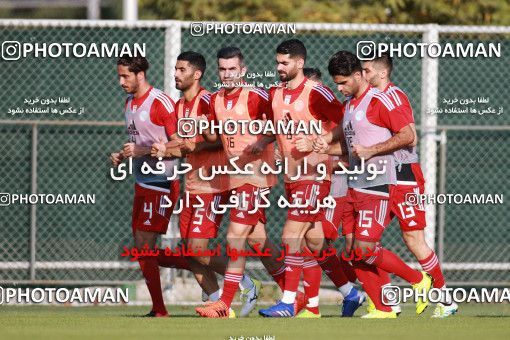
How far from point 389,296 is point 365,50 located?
116 inches

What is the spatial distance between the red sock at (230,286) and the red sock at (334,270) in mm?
1078

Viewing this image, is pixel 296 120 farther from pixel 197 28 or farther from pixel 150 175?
pixel 197 28

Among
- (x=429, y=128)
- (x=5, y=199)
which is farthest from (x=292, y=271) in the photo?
(x=5, y=199)

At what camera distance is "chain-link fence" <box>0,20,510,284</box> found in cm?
1472

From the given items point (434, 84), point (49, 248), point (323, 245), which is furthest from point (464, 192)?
point (49, 248)

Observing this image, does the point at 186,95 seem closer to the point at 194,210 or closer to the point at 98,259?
the point at 194,210

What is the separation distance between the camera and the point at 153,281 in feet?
40.5

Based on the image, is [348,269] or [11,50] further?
[11,50]

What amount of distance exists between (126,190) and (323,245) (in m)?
3.08

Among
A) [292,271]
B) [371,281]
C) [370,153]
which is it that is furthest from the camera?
[371,281]

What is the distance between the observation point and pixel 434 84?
1500 centimetres

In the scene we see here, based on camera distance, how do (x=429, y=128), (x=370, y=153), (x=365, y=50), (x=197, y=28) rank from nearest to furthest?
(x=370, y=153) < (x=365, y=50) < (x=197, y=28) < (x=429, y=128)

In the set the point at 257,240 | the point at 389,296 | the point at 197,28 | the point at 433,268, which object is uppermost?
the point at 197,28

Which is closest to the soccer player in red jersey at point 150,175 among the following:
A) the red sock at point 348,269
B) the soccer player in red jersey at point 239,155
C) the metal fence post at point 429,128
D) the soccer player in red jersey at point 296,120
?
the soccer player in red jersey at point 239,155
